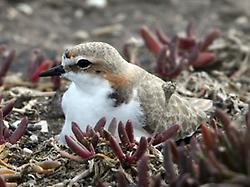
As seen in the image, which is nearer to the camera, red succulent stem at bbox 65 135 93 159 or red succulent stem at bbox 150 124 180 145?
red succulent stem at bbox 65 135 93 159

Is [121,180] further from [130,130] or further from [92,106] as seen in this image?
[92,106]

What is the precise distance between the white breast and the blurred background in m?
3.77

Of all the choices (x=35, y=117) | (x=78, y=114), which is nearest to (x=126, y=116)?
(x=78, y=114)

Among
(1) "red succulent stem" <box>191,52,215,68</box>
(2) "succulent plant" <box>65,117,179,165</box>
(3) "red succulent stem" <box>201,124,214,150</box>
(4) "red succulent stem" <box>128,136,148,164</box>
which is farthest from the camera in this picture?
(1) "red succulent stem" <box>191,52,215,68</box>

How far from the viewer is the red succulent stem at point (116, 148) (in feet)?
15.1

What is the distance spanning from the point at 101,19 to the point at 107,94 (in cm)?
487

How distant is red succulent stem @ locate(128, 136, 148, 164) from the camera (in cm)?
454

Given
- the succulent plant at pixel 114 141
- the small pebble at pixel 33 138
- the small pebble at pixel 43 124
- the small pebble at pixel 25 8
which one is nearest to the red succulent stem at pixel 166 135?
the succulent plant at pixel 114 141

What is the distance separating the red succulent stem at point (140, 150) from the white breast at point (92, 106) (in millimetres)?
566

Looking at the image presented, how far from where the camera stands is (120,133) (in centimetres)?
485

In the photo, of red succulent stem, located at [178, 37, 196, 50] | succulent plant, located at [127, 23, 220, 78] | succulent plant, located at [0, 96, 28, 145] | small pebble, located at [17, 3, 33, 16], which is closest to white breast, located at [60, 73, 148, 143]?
succulent plant, located at [0, 96, 28, 145]

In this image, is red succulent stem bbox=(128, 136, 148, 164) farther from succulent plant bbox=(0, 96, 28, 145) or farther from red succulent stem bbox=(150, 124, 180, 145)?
succulent plant bbox=(0, 96, 28, 145)

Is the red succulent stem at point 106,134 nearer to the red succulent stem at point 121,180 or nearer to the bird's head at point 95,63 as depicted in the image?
the red succulent stem at point 121,180

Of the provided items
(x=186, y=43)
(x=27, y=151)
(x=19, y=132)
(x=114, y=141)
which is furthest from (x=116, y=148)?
(x=186, y=43)
